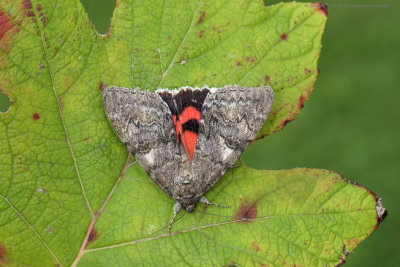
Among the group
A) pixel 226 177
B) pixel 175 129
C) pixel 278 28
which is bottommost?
pixel 226 177

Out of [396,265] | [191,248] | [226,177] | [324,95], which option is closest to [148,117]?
[226,177]

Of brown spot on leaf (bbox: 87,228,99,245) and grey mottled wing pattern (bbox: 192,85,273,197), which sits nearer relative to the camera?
brown spot on leaf (bbox: 87,228,99,245)

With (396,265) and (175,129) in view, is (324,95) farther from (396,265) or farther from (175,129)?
(175,129)

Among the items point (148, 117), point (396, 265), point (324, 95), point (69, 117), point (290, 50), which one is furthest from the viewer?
point (324, 95)

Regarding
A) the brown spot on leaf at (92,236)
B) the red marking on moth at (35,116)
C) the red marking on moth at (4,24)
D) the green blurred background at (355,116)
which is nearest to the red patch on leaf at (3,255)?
the brown spot on leaf at (92,236)

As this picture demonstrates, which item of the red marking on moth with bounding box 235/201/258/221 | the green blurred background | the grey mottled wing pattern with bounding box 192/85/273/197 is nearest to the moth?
the grey mottled wing pattern with bounding box 192/85/273/197

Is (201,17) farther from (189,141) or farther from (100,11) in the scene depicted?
(100,11)

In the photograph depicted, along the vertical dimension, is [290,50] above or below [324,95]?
above

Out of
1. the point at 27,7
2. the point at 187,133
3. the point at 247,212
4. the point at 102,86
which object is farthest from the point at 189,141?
the point at 27,7

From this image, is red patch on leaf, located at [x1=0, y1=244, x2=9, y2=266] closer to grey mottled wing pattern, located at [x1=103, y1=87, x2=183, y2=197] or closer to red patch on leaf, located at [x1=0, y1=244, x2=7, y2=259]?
red patch on leaf, located at [x1=0, y1=244, x2=7, y2=259]
